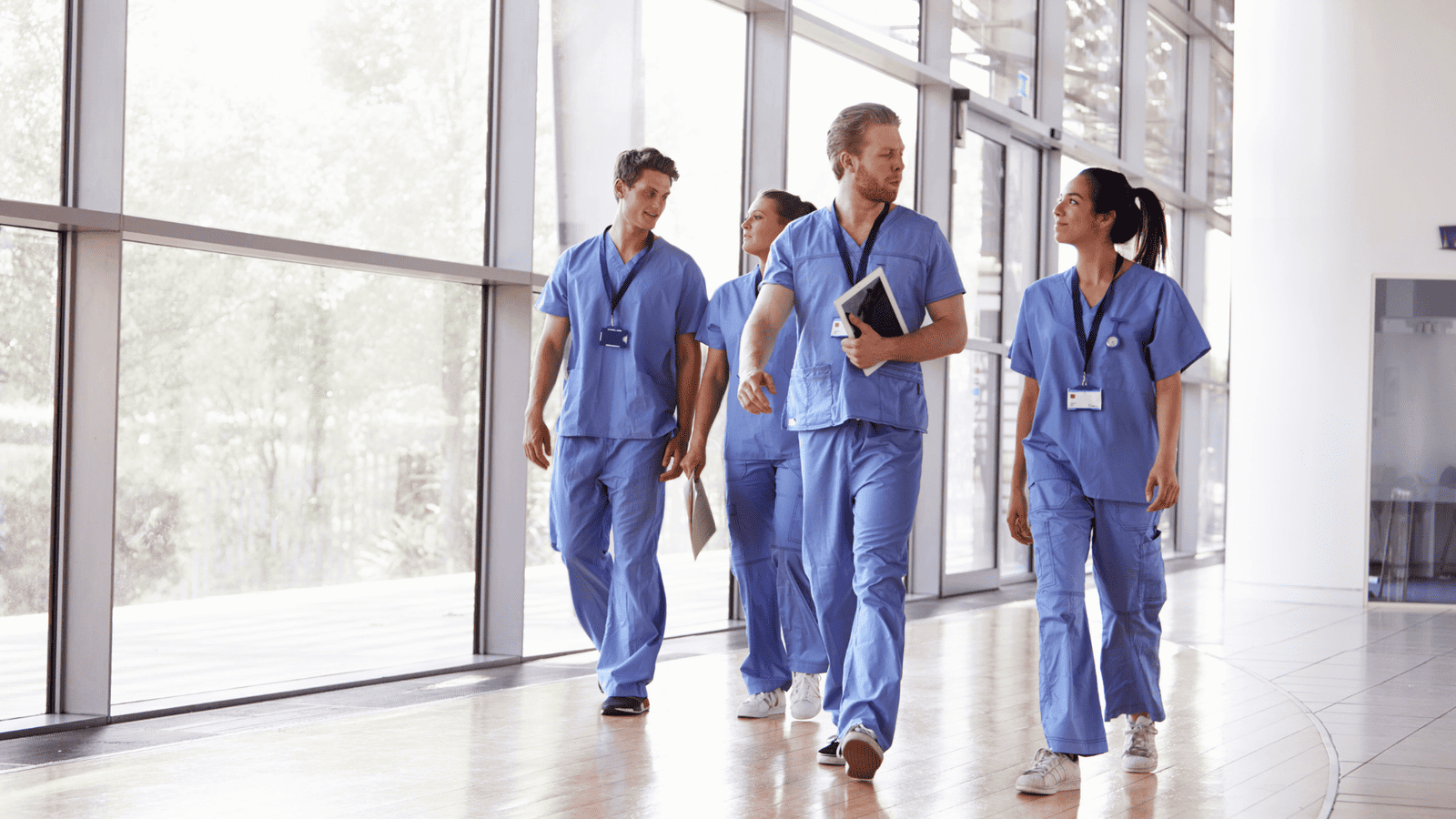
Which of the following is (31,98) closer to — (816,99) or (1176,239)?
(816,99)

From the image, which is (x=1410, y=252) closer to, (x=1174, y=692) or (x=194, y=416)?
(x=1174, y=692)

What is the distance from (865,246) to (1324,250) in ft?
17.7

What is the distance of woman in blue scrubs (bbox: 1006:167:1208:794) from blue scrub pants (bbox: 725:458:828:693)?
72cm

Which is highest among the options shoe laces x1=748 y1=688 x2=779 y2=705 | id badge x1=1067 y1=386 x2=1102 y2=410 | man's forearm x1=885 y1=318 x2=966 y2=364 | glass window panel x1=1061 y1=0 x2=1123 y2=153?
glass window panel x1=1061 y1=0 x2=1123 y2=153

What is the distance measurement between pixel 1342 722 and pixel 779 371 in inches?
73.8

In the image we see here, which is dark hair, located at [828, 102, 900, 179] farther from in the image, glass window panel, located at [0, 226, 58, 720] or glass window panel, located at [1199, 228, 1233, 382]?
glass window panel, located at [1199, 228, 1233, 382]

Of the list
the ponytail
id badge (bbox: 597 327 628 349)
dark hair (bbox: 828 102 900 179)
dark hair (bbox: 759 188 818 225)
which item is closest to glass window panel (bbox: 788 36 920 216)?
dark hair (bbox: 759 188 818 225)

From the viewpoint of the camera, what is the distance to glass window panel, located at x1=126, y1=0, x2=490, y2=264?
4.02 meters

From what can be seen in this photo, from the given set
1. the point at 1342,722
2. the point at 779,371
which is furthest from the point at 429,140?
the point at 1342,722

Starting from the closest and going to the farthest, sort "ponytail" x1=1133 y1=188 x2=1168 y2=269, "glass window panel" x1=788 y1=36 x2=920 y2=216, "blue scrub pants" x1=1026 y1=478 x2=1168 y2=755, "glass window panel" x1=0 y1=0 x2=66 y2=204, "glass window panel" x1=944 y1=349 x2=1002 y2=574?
"blue scrub pants" x1=1026 y1=478 x2=1168 y2=755 → "ponytail" x1=1133 y1=188 x2=1168 y2=269 → "glass window panel" x1=0 y1=0 x2=66 y2=204 → "glass window panel" x1=788 y1=36 x2=920 y2=216 → "glass window panel" x1=944 y1=349 x2=1002 y2=574

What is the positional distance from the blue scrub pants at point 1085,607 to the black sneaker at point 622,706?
3.80ft

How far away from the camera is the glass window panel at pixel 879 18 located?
22.5 ft

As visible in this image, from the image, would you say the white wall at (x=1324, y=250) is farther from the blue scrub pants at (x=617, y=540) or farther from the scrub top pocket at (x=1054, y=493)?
the scrub top pocket at (x=1054, y=493)

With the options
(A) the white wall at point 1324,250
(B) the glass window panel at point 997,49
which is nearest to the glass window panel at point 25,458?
(B) the glass window panel at point 997,49
